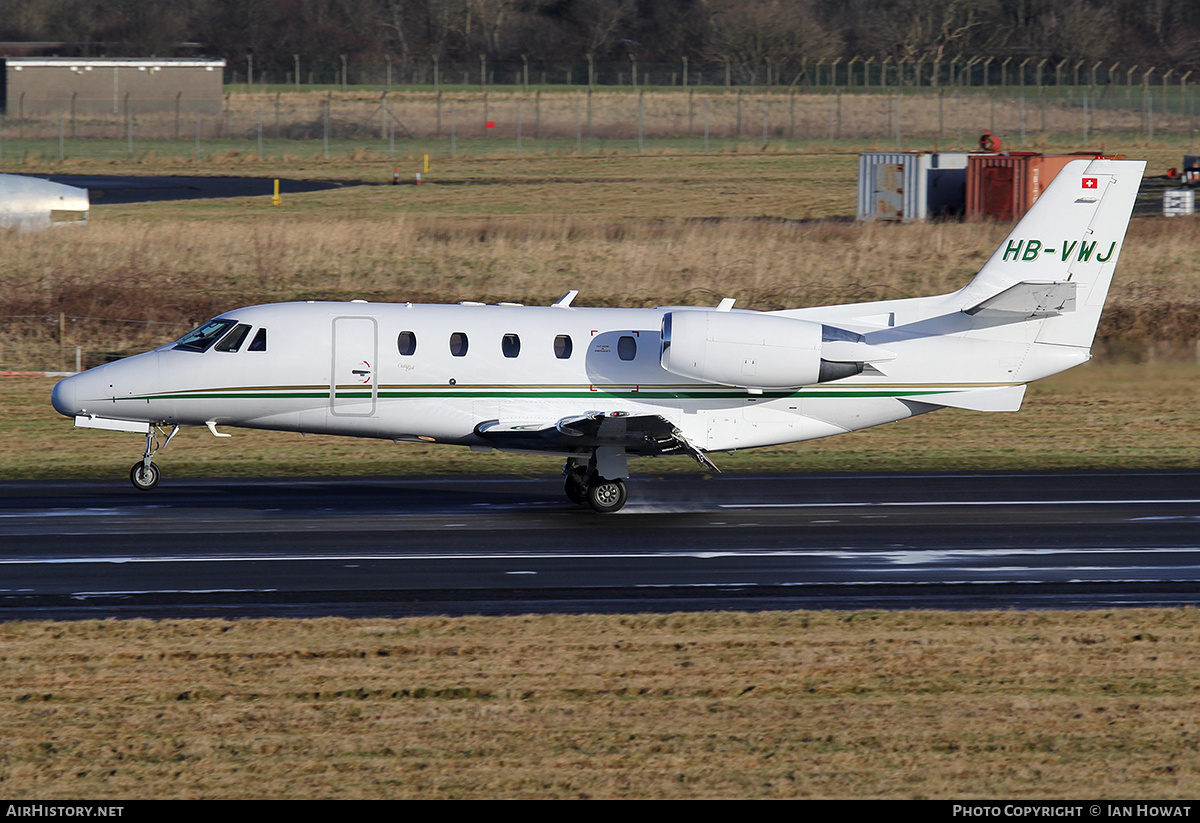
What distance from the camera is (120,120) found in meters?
79.0

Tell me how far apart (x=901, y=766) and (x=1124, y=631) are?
467cm

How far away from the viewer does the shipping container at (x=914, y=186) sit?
48.8 meters

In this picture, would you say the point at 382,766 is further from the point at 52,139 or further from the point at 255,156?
the point at 52,139

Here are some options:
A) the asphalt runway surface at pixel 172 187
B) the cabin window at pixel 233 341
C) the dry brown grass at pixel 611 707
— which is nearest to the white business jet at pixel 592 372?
the cabin window at pixel 233 341

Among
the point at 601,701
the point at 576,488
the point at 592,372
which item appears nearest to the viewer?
the point at 601,701

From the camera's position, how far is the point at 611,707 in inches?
429

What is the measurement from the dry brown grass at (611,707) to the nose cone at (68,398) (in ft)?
22.0

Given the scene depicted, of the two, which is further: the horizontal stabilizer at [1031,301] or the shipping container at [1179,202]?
the shipping container at [1179,202]

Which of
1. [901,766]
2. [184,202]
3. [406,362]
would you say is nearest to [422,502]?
[406,362]

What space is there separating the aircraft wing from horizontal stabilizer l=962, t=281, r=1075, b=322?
4.70 m

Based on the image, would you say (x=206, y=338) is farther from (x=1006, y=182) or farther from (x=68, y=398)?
(x=1006, y=182)

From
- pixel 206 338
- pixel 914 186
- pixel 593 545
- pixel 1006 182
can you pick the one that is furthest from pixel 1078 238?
pixel 914 186

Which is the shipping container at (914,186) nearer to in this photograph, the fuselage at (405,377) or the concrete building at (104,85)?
the fuselage at (405,377)

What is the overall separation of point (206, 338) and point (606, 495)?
6174 mm
